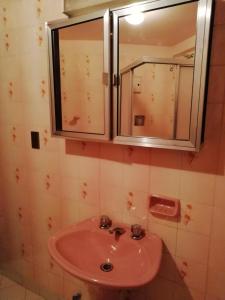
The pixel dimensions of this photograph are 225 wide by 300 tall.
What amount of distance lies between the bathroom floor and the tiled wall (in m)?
0.06

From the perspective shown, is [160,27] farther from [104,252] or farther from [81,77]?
[104,252]

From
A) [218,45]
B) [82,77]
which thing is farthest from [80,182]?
[218,45]

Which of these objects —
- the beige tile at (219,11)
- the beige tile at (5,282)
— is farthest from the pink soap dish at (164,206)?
the beige tile at (5,282)

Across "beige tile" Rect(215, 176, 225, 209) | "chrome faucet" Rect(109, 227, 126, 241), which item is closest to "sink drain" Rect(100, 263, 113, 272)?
"chrome faucet" Rect(109, 227, 126, 241)

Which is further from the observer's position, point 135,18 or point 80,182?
point 80,182

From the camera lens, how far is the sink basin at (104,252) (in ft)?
2.95

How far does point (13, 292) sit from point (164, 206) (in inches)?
56.1

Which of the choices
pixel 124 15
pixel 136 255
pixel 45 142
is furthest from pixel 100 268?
pixel 124 15

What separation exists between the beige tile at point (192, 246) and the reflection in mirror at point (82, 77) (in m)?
0.64

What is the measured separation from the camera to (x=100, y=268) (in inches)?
40.0

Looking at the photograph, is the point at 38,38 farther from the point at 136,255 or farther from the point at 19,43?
the point at 136,255

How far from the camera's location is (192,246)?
3.33 feet

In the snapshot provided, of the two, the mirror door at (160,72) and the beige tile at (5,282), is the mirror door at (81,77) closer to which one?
the mirror door at (160,72)

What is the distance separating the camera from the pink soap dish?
3.29 feet
